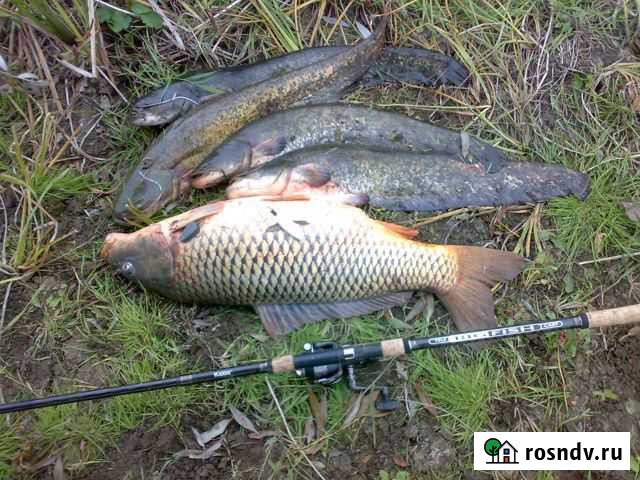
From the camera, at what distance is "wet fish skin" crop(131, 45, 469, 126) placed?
9.21 feet

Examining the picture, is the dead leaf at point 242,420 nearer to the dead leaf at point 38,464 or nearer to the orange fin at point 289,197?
the dead leaf at point 38,464

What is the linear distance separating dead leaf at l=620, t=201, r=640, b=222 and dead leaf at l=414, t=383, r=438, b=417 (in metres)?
1.51

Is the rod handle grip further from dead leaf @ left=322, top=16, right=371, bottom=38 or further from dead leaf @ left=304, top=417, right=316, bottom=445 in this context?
dead leaf @ left=322, top=16, right=371, bottom=38

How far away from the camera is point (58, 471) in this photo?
2.36 m

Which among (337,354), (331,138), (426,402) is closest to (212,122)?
(331,138)

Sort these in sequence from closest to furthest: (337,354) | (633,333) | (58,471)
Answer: (337,354), (58,471), (633,333)

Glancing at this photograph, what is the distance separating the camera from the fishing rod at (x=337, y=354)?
2.13m

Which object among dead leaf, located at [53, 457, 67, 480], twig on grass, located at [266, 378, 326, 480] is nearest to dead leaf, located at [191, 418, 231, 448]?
twig on grass, located at [266, 378, 326, 480]

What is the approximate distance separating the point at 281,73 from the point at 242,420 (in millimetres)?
1830

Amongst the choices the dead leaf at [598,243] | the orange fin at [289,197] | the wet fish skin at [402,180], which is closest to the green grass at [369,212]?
the dead leaf at [598,243]

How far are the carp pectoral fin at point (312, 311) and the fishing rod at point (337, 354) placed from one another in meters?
0.26

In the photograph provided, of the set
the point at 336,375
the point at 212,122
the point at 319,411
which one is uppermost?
the point at 212,122

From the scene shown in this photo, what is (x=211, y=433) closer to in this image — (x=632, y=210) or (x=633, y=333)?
(x=633, y=333)

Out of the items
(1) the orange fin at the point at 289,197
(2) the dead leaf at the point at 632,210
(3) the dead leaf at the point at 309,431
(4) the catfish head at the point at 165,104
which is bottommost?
(3) the dead leaf at the point at 309,431
